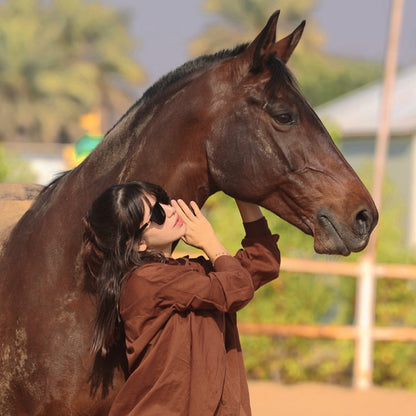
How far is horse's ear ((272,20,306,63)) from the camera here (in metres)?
3.26

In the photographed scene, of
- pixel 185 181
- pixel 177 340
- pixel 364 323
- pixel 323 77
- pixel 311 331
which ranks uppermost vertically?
pixel 323 77

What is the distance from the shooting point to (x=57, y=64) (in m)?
46.1

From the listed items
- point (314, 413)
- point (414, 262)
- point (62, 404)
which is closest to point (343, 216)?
point (62, 404)

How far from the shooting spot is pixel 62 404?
314 cm

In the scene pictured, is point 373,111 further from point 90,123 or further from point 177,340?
point 177,340

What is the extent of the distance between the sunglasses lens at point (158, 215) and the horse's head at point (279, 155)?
258 millimetres

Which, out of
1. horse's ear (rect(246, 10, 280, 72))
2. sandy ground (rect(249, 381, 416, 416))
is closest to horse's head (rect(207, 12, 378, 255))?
horse's ear (rect(246, 10, 280, 72))

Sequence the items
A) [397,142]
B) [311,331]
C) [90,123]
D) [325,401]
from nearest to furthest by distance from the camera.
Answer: [325,401] → [311,331] → [90,123] → [397,142]

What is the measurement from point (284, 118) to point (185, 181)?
433mm

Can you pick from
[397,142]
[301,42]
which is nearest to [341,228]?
[397,142]

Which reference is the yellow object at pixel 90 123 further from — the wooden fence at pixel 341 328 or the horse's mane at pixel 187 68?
the horse's mane at pixel 187 68

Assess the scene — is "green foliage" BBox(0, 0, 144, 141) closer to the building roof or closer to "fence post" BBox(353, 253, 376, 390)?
the building roof

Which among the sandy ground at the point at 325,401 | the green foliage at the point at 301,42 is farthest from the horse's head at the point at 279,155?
the green foliage at the point at 301,42

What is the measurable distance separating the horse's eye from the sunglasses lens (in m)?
0.51
